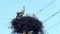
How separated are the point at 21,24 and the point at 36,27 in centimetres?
71

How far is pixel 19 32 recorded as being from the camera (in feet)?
148

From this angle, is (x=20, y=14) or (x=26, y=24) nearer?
(x=26, y=24)

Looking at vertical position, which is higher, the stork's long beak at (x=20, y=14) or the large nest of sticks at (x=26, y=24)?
the stork's long beak at (x=20, y=14)

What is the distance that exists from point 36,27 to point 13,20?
109cm

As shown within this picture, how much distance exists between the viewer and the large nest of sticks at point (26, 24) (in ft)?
145

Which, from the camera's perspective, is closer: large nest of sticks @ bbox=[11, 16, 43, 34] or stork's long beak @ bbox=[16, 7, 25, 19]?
large nest of sticks @ bbox=[11, 16, 43, 34]

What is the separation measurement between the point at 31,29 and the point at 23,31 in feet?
1.82

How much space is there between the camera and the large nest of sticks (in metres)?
44.1

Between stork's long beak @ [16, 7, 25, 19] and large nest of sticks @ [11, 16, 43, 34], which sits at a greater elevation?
stork's long beak @ [16, 7, 25, 19]

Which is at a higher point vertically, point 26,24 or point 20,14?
point 20,14

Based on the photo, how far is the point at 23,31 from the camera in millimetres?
45031

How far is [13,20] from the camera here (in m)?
Result: 44.2

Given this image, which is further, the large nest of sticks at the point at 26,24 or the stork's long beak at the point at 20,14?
the stork's long beak at the point at 20,14

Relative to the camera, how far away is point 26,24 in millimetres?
44125
